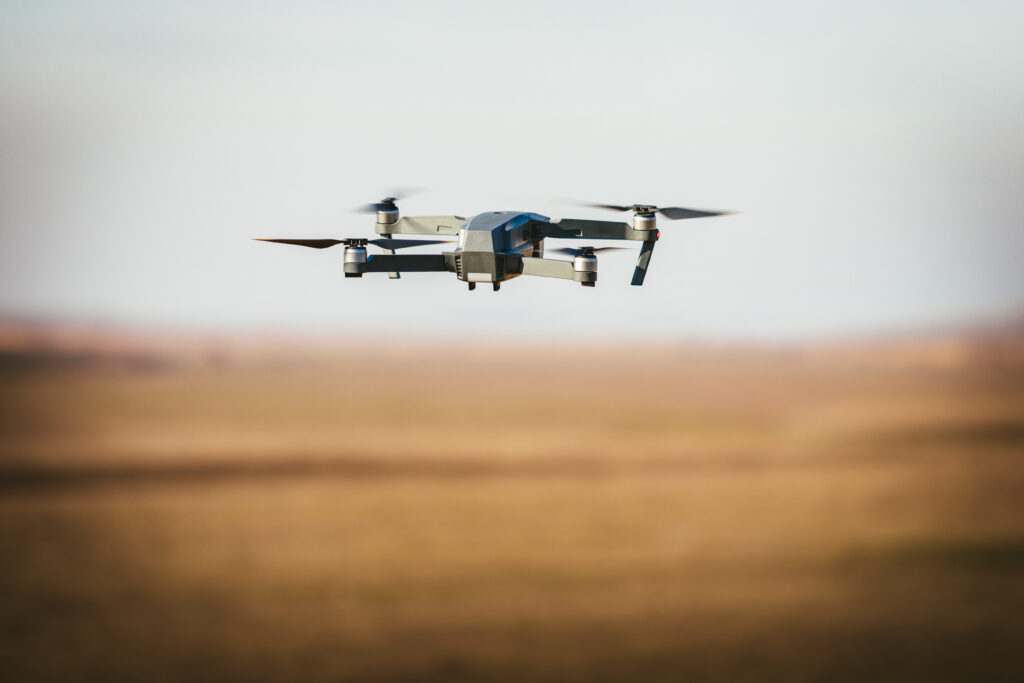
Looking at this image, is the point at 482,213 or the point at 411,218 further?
the point at 411,218

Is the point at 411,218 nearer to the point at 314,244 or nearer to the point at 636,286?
the point at 314,244

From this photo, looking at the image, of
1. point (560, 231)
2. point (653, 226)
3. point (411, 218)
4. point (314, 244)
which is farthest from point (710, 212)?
point (314, 244)

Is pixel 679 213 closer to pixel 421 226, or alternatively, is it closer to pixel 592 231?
pixel 592 231

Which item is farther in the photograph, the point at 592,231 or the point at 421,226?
the point at 421,226

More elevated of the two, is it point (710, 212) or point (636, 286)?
point (710, 212)

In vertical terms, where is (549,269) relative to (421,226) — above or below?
below

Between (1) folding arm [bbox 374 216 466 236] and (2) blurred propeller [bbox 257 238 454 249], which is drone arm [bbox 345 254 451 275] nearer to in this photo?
(2) blurred propeller [bbox 257 238 454 249]

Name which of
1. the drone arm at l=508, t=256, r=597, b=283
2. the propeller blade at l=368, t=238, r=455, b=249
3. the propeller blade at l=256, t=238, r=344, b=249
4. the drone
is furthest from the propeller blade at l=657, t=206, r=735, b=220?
the propeller blade at l=256, t=238, r=344, b=249

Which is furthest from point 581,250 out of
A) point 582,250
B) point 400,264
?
point 400,264
